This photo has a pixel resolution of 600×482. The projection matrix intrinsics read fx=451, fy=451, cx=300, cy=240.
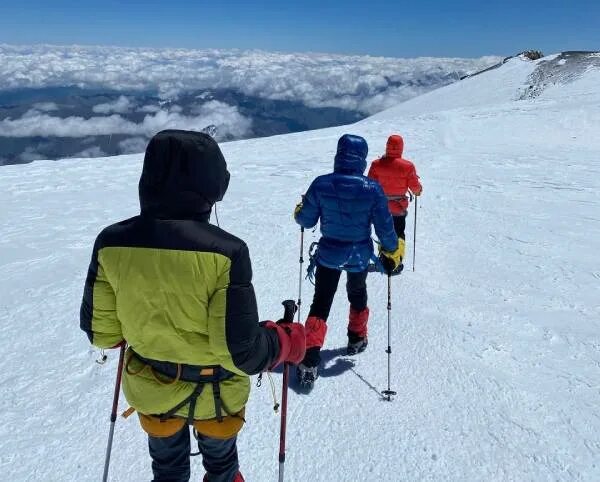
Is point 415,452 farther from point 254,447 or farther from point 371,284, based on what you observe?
point 371,284

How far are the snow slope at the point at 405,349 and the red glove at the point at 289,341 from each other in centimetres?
147

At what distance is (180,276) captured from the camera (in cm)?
210

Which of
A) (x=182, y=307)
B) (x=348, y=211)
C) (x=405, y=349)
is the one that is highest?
(x=182, y=307)

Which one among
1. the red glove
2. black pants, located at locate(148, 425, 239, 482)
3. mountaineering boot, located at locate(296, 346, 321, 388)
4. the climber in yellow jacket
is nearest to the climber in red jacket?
mountaineering boot, located at locate(296, 346, 321, 388)

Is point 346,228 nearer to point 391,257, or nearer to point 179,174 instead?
point 391,257

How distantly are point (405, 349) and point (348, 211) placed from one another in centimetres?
194

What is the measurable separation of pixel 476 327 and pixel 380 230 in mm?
2278

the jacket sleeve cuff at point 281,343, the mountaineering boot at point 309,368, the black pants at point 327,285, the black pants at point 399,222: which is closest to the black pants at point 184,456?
the jacket sleeve cuff at point 281,343

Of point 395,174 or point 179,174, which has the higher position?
point 179,174

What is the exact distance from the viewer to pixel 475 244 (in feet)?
28.4

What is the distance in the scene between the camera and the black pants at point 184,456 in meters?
2.62

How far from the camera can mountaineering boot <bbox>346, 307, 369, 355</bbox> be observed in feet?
16.7

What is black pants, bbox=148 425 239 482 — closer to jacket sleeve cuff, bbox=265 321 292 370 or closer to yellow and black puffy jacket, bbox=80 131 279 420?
yellow and black puffy jacket, bbox=80 131 279 420

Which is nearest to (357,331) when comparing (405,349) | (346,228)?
(405,349)
